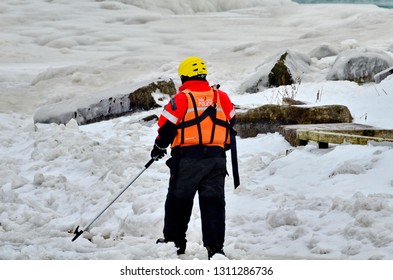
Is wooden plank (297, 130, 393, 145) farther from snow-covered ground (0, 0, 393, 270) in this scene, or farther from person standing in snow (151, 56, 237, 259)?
person standing in snow (151, 56, 237, 259)

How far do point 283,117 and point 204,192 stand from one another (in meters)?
4.80

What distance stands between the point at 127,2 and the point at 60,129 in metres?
34.9

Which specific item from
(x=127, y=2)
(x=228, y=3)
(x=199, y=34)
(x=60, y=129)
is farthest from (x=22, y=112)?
(x=228, y=3)

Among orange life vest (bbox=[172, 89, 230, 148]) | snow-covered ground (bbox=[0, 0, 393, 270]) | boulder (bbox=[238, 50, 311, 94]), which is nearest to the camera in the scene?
orange life vest (bbox=[172, 89, 230, 148])

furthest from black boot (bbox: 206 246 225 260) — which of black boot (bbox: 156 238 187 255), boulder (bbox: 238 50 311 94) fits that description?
boulder (bbox: 238 50 311 94)

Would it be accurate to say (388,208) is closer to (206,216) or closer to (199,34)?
(206,216)

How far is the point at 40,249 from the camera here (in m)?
5.56

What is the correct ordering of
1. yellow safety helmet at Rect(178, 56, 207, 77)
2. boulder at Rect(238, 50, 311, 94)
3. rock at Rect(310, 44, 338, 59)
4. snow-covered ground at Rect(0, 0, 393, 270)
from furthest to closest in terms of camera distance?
rock at Rect(310, 44, 338, 59) < boulder at Rect(238, 50, 311, 94) < snow-covered ground at Rect(0, 0, 393, 270) < yellow safety helmet at Rect(178, 56, 207, 77)

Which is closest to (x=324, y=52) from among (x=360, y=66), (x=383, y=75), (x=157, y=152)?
(x=360, y=66)

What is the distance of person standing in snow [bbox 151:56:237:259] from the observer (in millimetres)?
5250

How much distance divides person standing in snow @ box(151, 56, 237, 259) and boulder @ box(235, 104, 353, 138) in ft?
14.8

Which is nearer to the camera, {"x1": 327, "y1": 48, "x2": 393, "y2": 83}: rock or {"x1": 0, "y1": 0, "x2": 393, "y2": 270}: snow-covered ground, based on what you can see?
{"x1": 0, "y1": 0, "x2": 393, "y2": 270}: snow-covered ground

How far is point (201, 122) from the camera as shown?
5.26 m

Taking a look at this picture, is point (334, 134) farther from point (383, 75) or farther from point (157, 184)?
point (383, 75)
